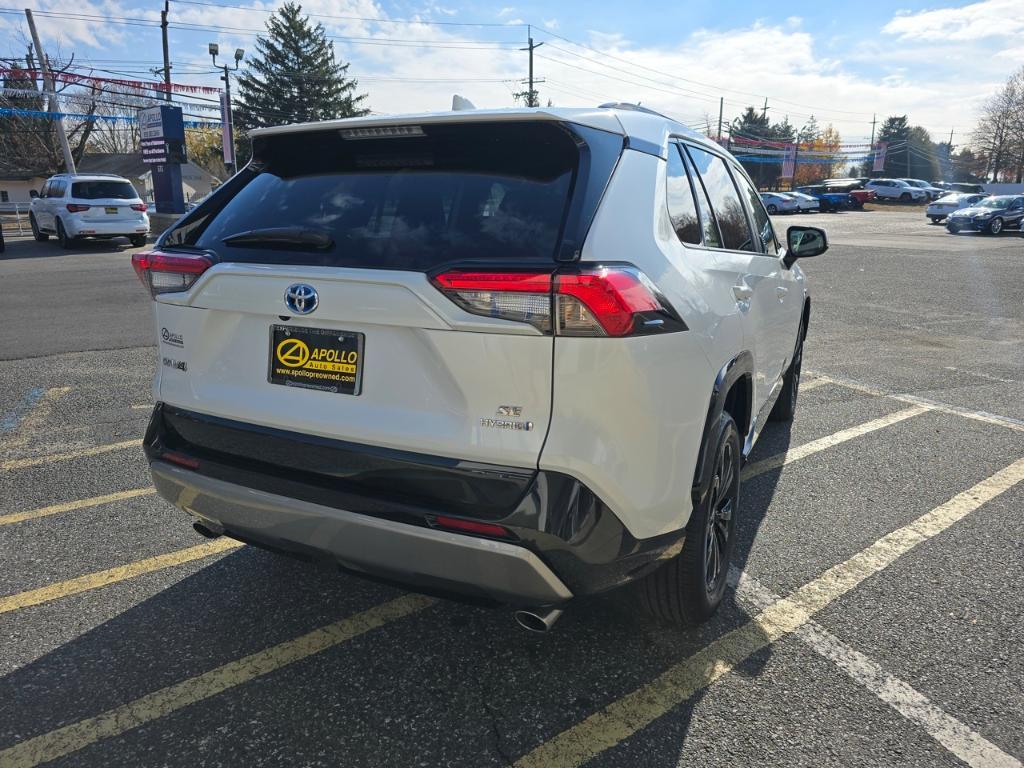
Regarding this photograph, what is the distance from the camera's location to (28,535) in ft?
11.2

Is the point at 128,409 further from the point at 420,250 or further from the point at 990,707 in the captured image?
the point at 990,707

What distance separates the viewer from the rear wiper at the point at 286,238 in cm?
224

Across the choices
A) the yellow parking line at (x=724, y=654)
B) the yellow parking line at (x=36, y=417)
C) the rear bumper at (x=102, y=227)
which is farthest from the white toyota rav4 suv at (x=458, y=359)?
the rear bumper at (x=102, y=227)

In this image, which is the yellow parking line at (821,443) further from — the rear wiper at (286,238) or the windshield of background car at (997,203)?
the windshield of background car at (997,203)

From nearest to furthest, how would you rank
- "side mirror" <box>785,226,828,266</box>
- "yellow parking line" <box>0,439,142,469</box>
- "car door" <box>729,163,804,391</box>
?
"car door" <box>729,163,804,391</box>
"yellow parking line" <box>0,439,142,469</box>
"side mirror" <box>785,226,828,266</box>

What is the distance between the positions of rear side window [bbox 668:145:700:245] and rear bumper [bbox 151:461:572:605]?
126 centimetres

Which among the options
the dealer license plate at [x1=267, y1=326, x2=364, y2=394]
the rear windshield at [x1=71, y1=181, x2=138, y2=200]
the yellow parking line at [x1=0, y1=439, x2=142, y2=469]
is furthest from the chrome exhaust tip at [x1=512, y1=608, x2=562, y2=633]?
the rear windshield at [x1=71, y1=181, x2=138, y2=200]

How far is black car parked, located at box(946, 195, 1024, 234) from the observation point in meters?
26.0

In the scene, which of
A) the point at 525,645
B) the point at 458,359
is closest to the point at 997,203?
the point at 525,645

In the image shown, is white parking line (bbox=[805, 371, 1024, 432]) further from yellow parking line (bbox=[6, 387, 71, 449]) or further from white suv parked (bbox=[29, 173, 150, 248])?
white suv parked (bbox=[29, 173, 150, 248])

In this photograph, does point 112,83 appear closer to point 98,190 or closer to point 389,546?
point 98,190

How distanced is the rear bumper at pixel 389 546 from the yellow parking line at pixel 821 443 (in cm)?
238

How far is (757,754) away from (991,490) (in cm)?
282

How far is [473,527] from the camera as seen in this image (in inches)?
78.7
